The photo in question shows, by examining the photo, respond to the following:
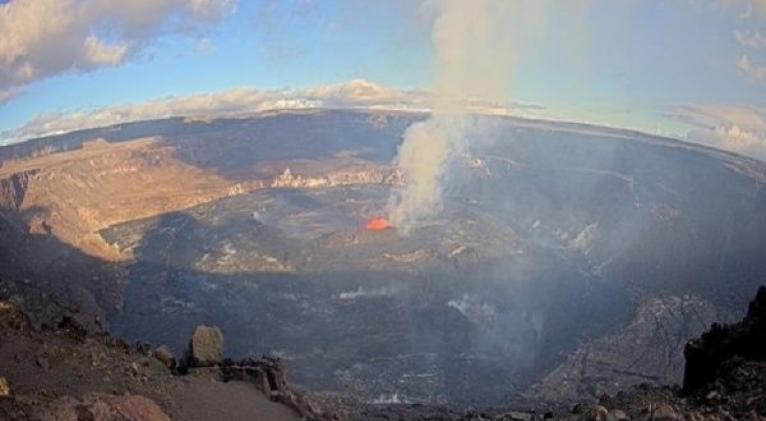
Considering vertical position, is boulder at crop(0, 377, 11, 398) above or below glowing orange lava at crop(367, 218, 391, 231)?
above

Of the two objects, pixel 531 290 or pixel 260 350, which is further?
pixel 531 290

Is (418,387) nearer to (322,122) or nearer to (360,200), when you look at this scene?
(360,200)

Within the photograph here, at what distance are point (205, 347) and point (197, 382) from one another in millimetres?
2756

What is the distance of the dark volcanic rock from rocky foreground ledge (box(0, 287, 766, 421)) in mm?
36

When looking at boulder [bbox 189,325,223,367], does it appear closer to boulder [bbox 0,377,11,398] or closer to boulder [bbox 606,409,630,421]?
boulder [bbox 0,377,11,398]

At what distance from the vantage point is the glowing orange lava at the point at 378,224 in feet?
268

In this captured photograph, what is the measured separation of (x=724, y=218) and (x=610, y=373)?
127 feet

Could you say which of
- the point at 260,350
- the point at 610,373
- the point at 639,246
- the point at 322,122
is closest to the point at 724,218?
the point at 639,246

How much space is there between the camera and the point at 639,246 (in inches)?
2908

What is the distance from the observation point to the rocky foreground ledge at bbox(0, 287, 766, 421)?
1684 centimetres

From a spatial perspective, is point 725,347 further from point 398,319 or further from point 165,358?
point 398,319

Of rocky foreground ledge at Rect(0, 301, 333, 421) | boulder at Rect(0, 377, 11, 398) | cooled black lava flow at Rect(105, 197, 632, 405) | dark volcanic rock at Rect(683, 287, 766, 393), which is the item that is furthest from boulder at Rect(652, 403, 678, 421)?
cooled black lava flow at Rect(105, 197, 632, 405)

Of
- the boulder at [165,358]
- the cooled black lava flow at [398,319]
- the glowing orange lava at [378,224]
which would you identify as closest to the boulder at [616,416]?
the boulder at [165,358]

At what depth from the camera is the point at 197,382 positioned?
22.6m
